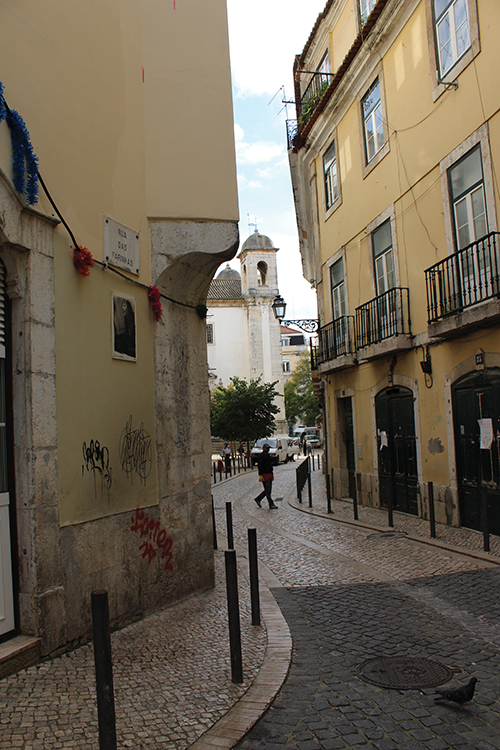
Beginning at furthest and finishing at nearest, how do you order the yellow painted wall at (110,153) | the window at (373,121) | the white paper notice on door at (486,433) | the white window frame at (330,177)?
1. the white window frame at (330,177)
2. the window at (373,121)
3. the white paper notice on door at (486,433)
4. the yellow painted wall at (110,153)

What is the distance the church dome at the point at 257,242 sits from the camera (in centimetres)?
5959

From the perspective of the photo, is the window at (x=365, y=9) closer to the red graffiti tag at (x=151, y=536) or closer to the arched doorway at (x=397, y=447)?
the arched doorway at (x=397, y=447)

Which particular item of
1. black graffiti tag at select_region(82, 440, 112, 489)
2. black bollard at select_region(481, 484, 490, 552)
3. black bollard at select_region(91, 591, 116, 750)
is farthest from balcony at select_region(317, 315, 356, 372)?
black bollard at select_region(91, 591, 116, 750)

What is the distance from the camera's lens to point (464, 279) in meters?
10.6

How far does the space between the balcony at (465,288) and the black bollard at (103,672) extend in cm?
799

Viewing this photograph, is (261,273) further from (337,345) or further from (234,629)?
(234,629)

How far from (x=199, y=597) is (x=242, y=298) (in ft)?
174

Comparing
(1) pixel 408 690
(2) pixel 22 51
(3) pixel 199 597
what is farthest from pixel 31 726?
(2) pixel 22 51

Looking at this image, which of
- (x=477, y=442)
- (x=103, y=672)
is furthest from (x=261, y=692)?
(x=477, y=442)

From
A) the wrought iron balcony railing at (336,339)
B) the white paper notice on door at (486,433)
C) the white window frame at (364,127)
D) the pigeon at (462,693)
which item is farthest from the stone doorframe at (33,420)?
the wrought iron balcony railing at (336,339)

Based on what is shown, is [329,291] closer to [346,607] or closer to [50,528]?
[346,607]

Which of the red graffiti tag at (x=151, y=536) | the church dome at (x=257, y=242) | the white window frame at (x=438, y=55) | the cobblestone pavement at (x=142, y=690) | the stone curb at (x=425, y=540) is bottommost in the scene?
the stone curb at (x=425, y=540)

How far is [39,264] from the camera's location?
5004mm

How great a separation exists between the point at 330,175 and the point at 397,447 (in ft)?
27.3
